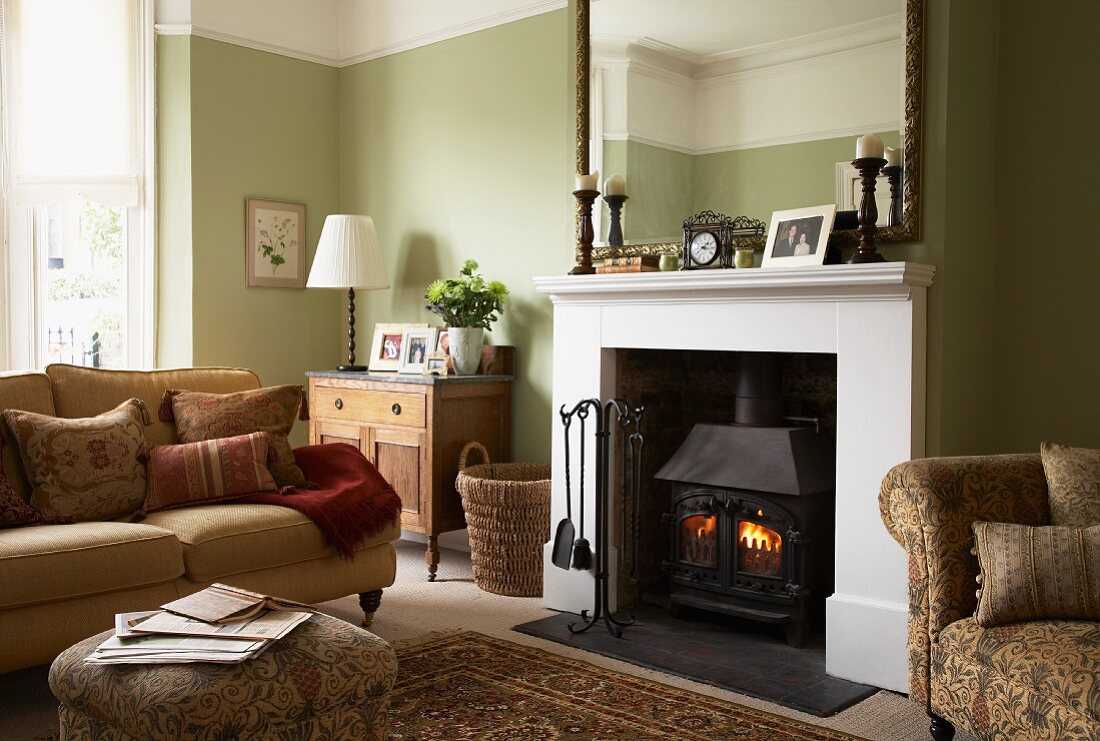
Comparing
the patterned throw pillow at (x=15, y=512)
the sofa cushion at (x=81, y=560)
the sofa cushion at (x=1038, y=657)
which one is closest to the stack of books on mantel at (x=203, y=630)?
the sofa cushion at (x=81, y=560)

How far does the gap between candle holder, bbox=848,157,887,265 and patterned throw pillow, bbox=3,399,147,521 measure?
2409 mm

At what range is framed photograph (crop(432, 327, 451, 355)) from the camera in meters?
4.86

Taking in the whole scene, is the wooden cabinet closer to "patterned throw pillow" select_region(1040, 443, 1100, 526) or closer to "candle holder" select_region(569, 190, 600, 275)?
"candle holder" select_region(569, 190, 600, 275)

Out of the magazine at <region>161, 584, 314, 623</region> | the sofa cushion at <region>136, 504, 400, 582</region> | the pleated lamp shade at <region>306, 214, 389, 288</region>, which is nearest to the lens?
the magazine at <region>161, 584, 314, 623</region>

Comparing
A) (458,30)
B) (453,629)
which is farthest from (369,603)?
(458,30)

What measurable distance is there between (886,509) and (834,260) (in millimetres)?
1004

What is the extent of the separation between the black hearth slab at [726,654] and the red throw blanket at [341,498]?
674 mm

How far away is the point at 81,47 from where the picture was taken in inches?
197

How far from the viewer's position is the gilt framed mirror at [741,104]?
3.36 m

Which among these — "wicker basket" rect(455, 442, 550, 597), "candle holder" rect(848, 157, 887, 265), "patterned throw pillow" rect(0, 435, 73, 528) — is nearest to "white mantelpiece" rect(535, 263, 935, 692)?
"candle holder" rect(848, 157, 887, 265)

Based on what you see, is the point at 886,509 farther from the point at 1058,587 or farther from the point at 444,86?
the point at 444,86

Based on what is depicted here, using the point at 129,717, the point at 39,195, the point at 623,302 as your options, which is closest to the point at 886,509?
the point at 623,302

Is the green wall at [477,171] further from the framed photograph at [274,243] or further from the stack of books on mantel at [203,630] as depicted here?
the stack of books on mantel at [203,630]

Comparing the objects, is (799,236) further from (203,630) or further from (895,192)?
(203,630)
